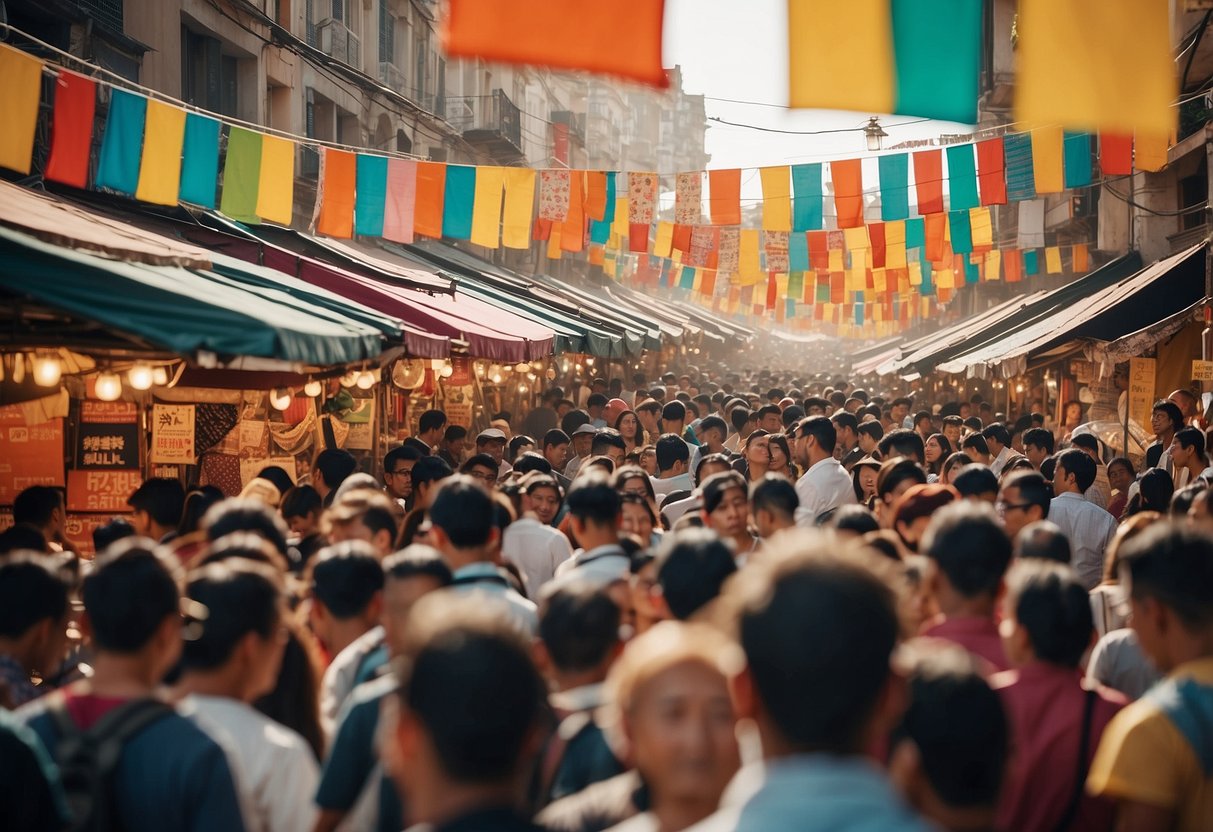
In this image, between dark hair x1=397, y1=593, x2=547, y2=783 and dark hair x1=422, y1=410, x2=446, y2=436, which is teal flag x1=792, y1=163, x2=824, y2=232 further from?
dark hair x1=397, y1=593, x2=547, y2=783

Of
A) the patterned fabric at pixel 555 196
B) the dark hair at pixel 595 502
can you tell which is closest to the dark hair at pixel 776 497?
the dark hair at pixel 595 502

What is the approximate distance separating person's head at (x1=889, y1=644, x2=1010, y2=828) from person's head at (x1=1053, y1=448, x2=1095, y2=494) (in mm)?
5756

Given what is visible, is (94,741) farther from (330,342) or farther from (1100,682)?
(330,342)

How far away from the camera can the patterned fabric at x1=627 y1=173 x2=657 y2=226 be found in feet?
63.3

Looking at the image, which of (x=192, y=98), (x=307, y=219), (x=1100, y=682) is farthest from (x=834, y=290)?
(x=1100, y=682)

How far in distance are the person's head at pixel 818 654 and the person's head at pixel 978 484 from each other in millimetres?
5432

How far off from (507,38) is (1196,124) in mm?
13561

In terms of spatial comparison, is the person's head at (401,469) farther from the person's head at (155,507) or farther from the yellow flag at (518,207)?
the yellow flag at (518,207)

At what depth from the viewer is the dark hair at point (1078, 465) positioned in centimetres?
801

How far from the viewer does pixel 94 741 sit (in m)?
2.92

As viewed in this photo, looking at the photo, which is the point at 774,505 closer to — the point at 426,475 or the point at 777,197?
the point at 426,475

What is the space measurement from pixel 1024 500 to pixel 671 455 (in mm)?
3728

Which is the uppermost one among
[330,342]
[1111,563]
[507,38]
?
[507,38]

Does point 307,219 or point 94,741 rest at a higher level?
point 307,219
